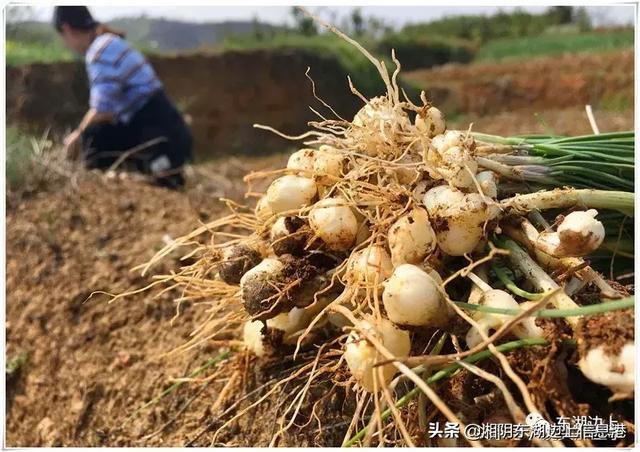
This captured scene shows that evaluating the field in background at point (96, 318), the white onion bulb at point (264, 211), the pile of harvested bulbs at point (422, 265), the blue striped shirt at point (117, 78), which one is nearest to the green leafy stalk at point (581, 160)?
the pile of harvested bulbs at point (422, 265)

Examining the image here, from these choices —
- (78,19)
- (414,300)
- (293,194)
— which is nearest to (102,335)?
(293,194)

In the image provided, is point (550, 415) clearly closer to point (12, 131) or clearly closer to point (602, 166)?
point (602, 166)

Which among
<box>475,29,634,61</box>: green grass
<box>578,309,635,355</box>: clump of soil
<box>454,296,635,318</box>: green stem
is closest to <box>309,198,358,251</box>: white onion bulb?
<box>454,296,635,318</box>: green stem

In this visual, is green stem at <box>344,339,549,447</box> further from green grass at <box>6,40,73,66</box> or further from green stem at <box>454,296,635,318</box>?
green grass at <box>6,40,73,66</box>

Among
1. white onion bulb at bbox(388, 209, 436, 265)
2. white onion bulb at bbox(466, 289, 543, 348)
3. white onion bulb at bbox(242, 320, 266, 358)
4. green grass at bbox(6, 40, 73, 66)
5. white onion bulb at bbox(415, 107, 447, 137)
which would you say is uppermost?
white onion bulb at bbox(415, 107, 447, 137)

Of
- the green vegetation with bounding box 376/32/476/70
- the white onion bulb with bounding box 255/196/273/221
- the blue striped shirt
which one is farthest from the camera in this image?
the green vegetation with bounding box 376/32/476/70

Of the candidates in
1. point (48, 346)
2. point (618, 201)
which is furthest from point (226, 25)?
point (618, 201)

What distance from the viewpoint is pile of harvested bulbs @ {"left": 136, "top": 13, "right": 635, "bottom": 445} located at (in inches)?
39.9

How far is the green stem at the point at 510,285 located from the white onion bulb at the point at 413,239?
0.42 ft

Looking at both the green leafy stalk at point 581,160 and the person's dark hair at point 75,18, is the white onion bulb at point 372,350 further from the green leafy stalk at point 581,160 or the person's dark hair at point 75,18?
the person's dark hair at point 75,18

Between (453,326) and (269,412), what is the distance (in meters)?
0.60

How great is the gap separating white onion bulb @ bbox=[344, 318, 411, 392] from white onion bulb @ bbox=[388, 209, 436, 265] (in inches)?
4.5

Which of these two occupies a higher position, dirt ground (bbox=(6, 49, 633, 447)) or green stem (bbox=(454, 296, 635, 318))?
green stem (bbox=(454, 296, 635, 318))

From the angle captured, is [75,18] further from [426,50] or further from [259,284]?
[426,50]
